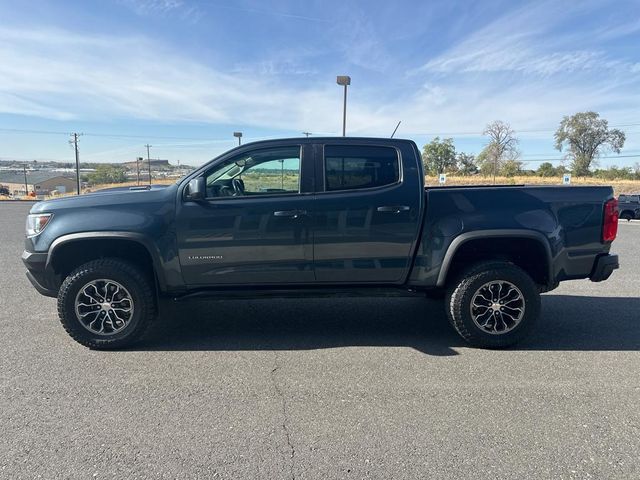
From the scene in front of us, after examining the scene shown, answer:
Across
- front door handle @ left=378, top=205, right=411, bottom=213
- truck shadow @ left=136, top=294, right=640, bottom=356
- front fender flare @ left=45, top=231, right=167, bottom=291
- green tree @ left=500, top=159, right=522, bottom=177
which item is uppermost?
green tree @ left=500, top=159, right=522, bottom=177

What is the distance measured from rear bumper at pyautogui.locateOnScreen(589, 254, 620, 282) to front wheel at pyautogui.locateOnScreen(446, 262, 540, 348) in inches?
25.4

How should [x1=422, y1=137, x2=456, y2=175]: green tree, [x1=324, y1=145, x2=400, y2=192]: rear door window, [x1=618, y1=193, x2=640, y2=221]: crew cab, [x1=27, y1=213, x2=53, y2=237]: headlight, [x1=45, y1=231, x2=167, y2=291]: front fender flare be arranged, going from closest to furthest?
[x1=45, y1=231, x2=167, y2=291]: front fender flare → [x1=27, y1=213, x2=53, y2=237]: headlight → [x1=324, y1=145, x2=400, y2=192]: rear door window → [x1=618, y1=193, x2=640, y2=221]: crew cab → [x1=422, y1=137, x2=456, y2=175]: green tree

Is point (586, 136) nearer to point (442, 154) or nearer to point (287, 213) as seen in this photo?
point (442, 154)

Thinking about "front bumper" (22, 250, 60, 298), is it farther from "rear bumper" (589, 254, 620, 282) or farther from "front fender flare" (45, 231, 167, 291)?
"rear bumper" (589, 254, 620, 282)

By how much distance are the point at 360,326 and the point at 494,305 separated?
55.3 inches

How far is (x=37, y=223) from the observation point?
3854 millimetres

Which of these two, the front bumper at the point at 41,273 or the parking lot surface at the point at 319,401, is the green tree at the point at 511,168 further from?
the front bumper at the point at 41,273

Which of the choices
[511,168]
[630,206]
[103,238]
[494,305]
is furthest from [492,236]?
[511,168]

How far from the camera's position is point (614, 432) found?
2627 millimetres

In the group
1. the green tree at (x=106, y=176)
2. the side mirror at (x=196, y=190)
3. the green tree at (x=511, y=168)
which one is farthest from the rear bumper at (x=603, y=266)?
the green tree at (x=106, y=176)

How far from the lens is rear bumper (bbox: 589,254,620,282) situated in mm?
3969

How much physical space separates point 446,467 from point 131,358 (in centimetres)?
280


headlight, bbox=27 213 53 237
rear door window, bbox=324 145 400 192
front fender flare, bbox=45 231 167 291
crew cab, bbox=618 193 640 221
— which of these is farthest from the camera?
crew cab, bbox=618 193 640 221

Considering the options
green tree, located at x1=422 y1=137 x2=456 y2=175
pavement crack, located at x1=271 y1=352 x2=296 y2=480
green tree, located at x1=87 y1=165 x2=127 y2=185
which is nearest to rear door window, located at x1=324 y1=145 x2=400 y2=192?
pavement crack, located at x1=271 y1=352 x2=296 y2=480
